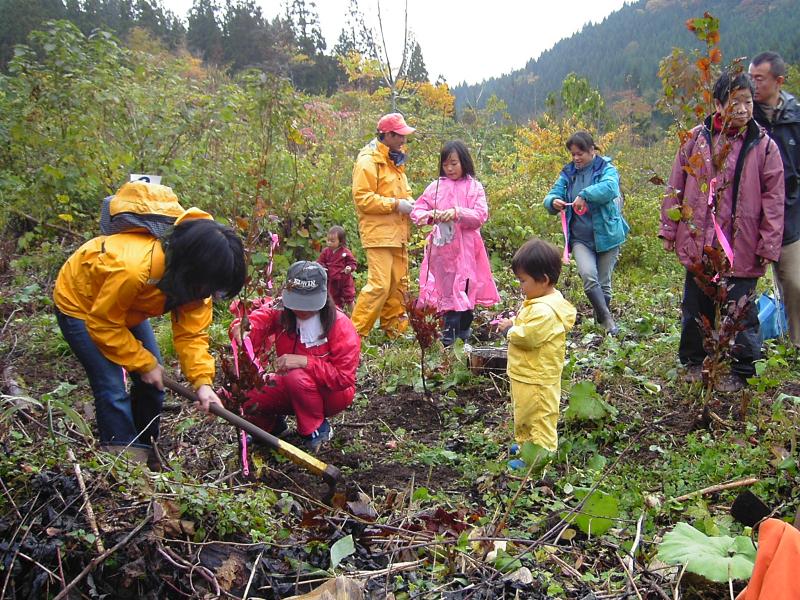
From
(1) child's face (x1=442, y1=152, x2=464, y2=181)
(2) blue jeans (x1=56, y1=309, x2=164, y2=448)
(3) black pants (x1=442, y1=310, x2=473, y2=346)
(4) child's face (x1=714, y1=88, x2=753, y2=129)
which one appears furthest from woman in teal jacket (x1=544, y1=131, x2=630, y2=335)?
(2) blue jeans (x1=56, y1=309, x2=164, y2=448)

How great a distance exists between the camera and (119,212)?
2773mm

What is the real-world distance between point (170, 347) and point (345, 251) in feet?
6.07

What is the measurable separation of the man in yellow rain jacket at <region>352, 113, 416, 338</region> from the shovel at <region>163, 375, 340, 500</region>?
268 cm

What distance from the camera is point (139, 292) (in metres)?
2.79

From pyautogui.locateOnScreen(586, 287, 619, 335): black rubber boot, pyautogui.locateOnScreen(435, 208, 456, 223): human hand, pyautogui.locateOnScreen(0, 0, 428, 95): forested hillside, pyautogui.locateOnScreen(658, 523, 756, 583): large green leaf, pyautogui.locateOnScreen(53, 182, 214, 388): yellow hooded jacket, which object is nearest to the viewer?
pyautogui.locateOnScreen(658, 523, 756, 583): large green leaf

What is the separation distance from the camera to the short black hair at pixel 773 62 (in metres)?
3.85

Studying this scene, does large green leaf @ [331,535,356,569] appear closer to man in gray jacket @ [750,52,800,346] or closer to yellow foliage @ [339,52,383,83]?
man in gray jacket @ [750,52,800,346]

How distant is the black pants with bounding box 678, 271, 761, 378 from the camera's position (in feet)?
13.1

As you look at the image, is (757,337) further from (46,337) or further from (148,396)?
(46,337)

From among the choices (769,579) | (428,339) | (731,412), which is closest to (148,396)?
(428,339)

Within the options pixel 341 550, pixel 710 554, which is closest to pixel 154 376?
pixel 341 550

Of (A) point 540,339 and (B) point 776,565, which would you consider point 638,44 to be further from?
(B) point 776,565

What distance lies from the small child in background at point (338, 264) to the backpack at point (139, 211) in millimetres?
3323

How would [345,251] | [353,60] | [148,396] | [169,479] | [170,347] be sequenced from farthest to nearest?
[353,60] → [345,251] → [170,347] → [148,396] → [169,479]
